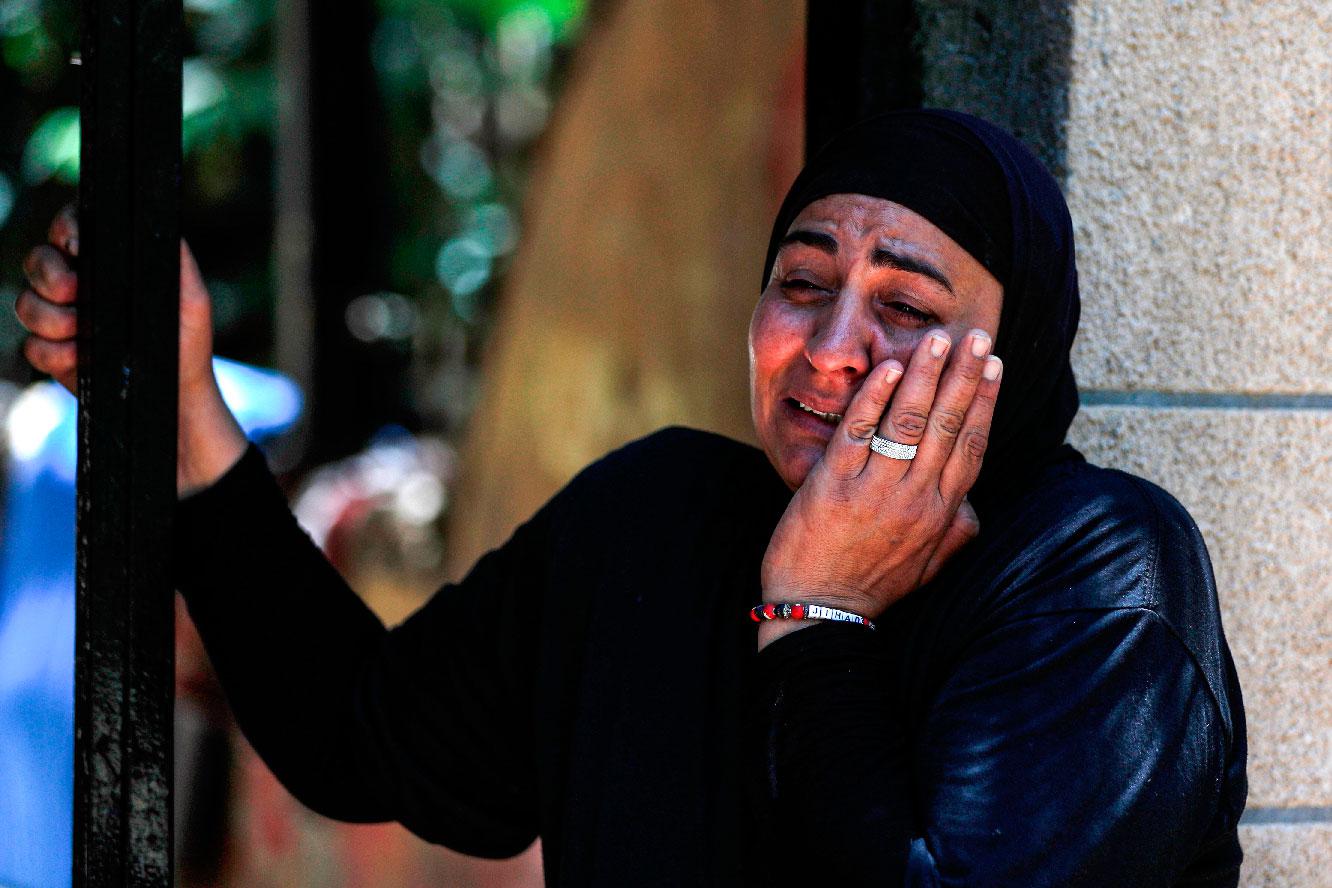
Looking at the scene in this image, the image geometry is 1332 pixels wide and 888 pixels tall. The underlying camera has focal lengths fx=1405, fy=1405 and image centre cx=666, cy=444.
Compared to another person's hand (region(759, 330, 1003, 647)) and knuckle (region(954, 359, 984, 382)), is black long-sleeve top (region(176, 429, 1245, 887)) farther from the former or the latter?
knuckle (region(954, 359, 984, 382))

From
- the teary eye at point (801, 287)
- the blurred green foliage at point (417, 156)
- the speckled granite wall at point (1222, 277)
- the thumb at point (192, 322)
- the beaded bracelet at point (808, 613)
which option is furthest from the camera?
the blurred green foliage at point (417, 156)

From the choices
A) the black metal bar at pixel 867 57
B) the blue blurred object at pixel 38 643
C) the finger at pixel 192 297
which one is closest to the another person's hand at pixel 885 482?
the black metal bar at pixel 867 57

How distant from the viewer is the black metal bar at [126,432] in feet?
5.19

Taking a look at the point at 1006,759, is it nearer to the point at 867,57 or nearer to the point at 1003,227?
the point at 1003,227

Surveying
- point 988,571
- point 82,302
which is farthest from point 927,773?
point 82,302

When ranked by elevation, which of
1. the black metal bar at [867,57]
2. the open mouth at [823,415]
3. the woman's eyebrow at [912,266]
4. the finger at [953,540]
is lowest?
the finger at [953,540]

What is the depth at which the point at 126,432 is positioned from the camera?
161cm

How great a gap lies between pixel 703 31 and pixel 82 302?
2.35 metres

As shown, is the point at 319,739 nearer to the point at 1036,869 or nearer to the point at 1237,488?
the point at 1036,869

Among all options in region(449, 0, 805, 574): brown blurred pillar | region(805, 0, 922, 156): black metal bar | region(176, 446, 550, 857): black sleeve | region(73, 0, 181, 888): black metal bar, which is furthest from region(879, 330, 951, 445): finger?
region(449, 0, 805, 574): brown blurred pillar

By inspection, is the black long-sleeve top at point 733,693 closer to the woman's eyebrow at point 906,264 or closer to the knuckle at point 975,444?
the knuckle at point 975,444

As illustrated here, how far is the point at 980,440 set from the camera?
1.51 m

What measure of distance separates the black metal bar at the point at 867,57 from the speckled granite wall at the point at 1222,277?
4 cm

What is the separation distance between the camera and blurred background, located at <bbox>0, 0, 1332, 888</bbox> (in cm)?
208
